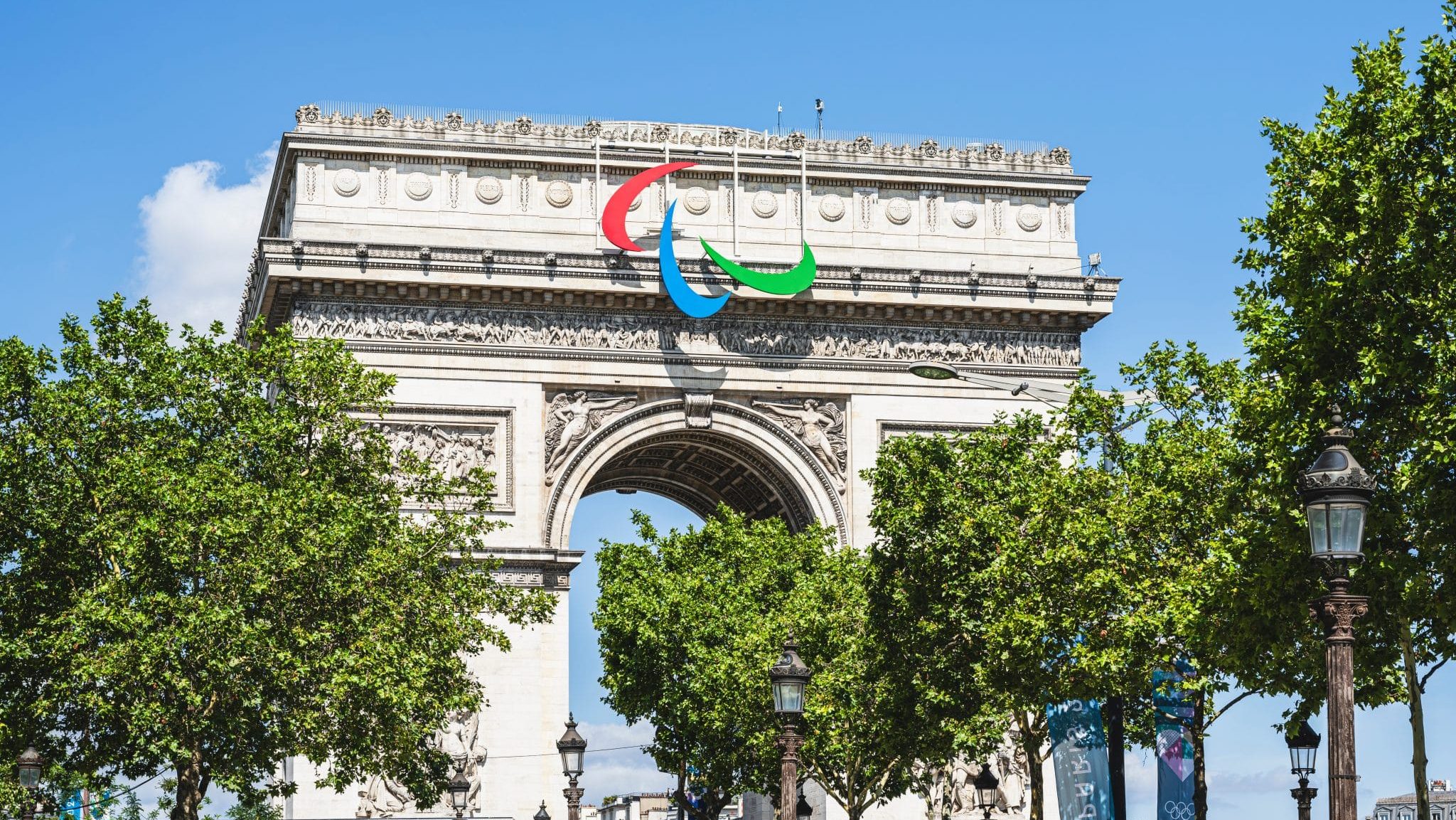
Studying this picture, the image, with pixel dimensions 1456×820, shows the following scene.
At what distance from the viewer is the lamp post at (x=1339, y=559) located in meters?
17.0

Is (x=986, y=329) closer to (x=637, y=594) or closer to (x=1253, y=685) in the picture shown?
(x=637, y=594)

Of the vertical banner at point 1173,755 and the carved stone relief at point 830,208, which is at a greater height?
the carved stone relief at point 830,208

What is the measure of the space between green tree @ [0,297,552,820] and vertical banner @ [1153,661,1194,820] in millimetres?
13571

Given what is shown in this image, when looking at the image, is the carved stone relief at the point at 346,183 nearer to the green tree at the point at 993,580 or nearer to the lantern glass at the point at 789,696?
the green tree at the point at 993,580

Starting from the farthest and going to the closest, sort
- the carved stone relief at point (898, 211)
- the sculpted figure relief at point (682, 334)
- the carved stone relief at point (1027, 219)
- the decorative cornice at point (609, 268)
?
the carved stone relief at point (1027, 219) → the carved stone relief at point (898, 211) → the sculpted figure relief at point (682, 334) → the decorative cornice at point (609, 268)

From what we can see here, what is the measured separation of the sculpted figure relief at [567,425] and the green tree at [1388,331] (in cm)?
3136

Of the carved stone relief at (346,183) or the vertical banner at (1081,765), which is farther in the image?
the carved stone relief at (346,183)

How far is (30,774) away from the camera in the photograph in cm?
3581

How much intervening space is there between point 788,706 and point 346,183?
106 feet

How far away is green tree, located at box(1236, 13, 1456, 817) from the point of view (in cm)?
2545

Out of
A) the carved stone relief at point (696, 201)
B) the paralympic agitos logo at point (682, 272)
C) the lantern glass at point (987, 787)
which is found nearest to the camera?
the lantern glass at point (987, 787)

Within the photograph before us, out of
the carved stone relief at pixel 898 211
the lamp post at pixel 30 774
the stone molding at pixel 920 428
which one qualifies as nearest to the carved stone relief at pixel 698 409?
the stone molding at pixel 920 428

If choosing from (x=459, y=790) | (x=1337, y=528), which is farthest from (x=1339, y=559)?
(x=459, y=790)

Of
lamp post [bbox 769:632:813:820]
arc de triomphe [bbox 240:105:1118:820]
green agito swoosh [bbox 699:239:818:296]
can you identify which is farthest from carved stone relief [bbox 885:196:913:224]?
lamp post [bbox 769:632:813:820]
